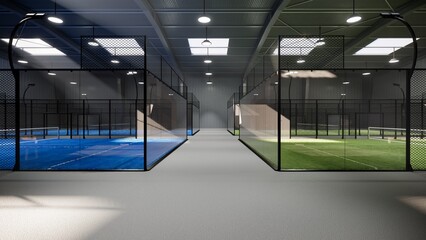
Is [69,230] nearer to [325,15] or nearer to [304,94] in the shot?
[325,15]

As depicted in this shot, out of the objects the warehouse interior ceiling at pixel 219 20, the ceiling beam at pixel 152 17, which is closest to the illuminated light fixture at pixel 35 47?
the warehouse interior ceiling at pixel 219 20

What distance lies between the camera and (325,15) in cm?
1472

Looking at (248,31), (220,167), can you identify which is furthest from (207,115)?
(220,167)

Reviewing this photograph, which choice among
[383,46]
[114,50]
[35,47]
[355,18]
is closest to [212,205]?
[355,18]

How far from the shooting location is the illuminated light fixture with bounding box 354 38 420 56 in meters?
19.0

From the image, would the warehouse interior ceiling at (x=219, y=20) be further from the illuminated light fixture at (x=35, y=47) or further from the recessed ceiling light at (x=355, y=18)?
the recessed ceiling light at (x=355, y=18)

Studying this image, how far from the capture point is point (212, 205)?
12.9 ft

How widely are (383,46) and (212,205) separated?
845 inches

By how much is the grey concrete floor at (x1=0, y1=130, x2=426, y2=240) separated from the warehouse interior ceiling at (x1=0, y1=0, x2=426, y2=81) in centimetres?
903

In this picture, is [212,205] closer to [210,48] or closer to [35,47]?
[210,48]

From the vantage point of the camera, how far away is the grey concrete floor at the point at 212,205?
307cm

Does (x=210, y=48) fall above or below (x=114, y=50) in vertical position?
above

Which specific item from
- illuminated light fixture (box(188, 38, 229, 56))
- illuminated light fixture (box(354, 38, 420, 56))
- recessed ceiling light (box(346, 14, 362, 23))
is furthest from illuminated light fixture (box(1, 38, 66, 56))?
illuminated light fixture (box(354, 38, 420, 56))

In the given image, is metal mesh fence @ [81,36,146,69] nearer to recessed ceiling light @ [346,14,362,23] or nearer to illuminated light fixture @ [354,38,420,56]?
recessed ceiling light @ [346,14,362,23]
